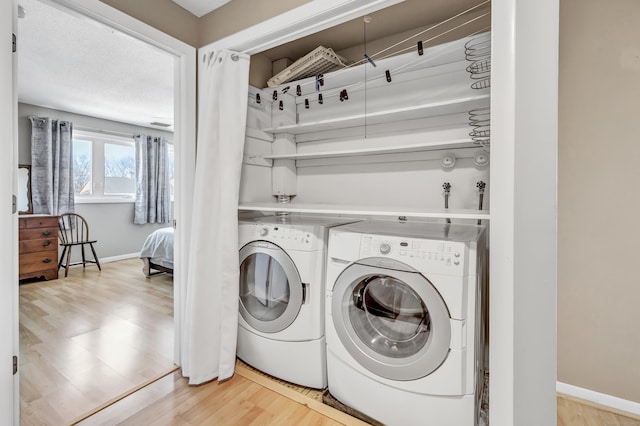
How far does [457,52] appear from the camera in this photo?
1.71m

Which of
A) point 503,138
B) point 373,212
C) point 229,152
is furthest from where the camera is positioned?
point 229,152

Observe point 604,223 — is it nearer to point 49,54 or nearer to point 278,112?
point 278,112

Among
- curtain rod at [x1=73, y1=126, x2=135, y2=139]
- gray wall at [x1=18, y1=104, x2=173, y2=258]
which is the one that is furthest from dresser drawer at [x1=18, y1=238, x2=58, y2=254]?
curtain rod at [x1=73, y1=126, x2=135, y2=139]

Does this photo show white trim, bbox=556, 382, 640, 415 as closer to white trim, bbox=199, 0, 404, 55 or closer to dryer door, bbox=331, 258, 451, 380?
dryer door, bbox=331, 258, 451, 380

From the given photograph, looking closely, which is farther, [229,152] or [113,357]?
[113,357]

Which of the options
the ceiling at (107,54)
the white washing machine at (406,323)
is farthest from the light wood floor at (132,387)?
the ceiling at (107,54)

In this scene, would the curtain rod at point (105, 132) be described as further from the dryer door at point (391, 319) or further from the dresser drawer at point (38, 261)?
the dryer door at point (391, 319)

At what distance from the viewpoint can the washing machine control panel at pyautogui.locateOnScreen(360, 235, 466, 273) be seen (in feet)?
4.08

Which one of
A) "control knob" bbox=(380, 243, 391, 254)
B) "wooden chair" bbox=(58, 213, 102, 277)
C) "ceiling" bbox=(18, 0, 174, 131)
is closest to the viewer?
"control knob" bbox=(380, 243, 391, 254)

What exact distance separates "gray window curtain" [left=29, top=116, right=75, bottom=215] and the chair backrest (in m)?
0.13

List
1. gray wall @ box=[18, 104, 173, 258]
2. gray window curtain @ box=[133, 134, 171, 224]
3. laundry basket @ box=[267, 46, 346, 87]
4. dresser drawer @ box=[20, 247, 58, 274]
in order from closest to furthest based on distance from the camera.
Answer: laundry basket @ box=[267, 46, 346, 87], dresser drawer @ box=[20, 247, 58, 274], gray wall @ box=[18, 104, 173, 258], gray window curtain @ box=[133, 134, 171, 224]

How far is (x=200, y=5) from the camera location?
1903mm

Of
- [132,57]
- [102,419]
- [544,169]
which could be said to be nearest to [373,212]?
[544,169]

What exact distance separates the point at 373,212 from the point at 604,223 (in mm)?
1226
